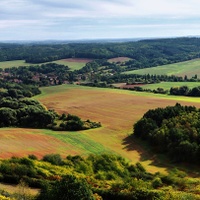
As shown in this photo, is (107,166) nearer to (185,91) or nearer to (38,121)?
(38,121)

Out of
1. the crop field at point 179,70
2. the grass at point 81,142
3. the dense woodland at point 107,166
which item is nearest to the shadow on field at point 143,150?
the dense woodland at point 107,166

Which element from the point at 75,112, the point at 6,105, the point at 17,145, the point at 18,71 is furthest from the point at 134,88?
the point at 18,71

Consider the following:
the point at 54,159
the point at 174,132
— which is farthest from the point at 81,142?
the point at 174,132

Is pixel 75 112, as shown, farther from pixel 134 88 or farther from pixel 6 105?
pixel 134 88

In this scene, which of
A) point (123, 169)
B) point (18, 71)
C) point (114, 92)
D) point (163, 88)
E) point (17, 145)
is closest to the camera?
point (123, 169)

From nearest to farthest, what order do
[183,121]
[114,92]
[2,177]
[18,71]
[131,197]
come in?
[131,197], [2,177], [183,121], [114,92], [18,71]

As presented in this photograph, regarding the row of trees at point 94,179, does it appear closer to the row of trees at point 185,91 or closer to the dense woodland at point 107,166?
the dense woodland at point 107,166
